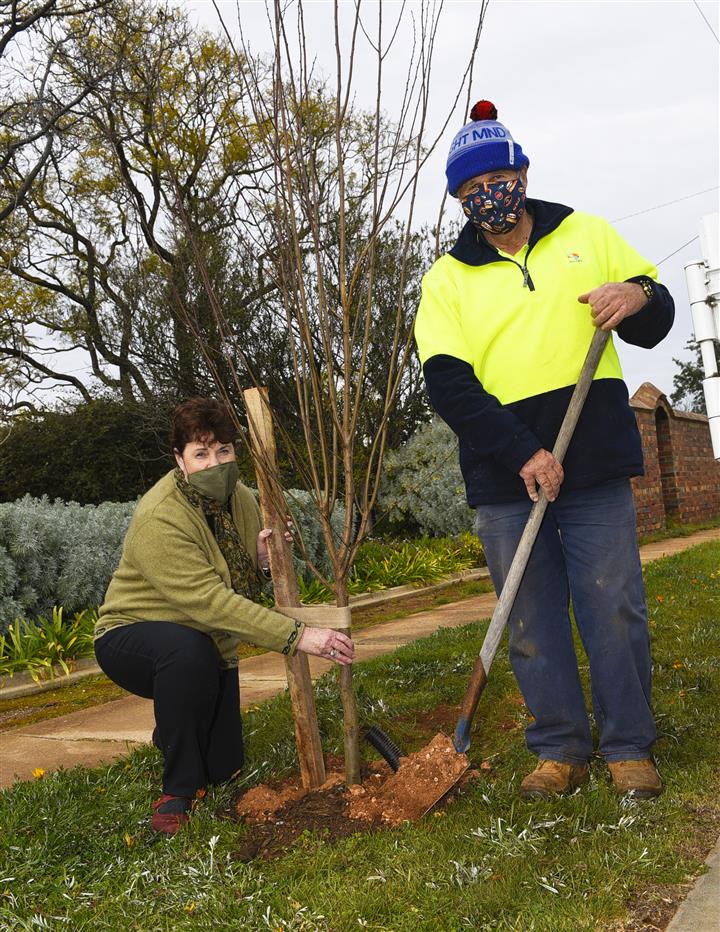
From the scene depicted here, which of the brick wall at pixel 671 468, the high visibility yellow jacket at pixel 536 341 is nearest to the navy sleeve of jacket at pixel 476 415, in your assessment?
the high visibility yellow jacket at pixel 536 341

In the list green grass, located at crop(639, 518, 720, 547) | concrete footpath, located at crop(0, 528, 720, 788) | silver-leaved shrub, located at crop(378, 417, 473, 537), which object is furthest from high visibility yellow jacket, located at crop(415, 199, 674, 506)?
green grass, located at crop(639, 518, 720, 547)

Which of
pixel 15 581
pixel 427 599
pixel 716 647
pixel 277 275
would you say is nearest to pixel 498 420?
pixel 277 275

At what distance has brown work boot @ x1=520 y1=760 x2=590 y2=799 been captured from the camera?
2941 millimetres

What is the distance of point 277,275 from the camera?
3211 millimetres

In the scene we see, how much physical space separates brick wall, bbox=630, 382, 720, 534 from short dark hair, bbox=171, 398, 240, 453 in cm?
1145

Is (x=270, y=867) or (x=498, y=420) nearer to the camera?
(x=270, y=867)

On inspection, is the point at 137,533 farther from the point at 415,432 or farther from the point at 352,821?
the point at 415,432

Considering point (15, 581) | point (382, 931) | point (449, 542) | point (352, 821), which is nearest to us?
point (382, 931)

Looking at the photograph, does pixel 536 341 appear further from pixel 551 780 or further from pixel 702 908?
pixel 702 908

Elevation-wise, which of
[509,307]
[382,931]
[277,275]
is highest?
[277,275]

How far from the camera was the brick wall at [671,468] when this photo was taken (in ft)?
47.9

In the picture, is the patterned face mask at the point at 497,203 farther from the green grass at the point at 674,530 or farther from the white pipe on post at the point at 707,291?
the green grass at the point at 674,530

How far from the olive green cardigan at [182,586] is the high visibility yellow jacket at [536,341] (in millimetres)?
891

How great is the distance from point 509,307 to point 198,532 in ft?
4.34
